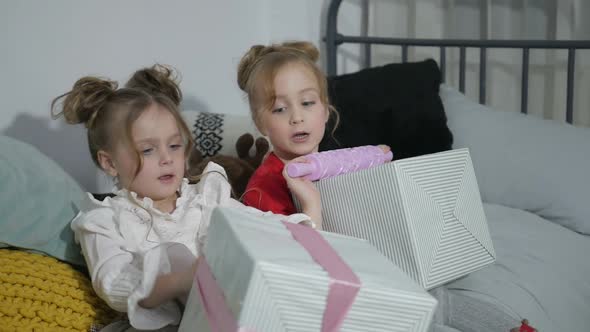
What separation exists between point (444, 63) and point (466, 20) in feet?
1.00

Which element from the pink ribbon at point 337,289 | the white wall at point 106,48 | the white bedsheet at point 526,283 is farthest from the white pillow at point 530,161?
the pink ribbon at point 337,289

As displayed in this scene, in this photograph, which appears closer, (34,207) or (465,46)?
(34,207)

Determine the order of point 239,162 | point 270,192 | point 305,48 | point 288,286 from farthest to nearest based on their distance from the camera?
point 239,162
point 305,48
point 270,192
point 288,286

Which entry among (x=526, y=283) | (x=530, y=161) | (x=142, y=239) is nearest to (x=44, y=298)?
(x=142, y=239)

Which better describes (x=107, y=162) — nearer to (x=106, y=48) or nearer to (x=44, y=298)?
(x=44, y=298)

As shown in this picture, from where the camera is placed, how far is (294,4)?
2.54 meters

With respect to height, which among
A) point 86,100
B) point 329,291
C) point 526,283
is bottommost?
point 526,283

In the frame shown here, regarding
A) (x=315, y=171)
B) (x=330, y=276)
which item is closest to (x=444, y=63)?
(x=315, y=171)

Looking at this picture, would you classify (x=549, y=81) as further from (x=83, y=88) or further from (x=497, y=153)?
(x=83, y=88)

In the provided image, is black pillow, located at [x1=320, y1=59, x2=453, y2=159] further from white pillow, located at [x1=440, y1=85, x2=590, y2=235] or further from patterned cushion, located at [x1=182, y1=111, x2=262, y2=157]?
patterned cushion, located at [x1=182, y1=111, x2=262, y2=157]

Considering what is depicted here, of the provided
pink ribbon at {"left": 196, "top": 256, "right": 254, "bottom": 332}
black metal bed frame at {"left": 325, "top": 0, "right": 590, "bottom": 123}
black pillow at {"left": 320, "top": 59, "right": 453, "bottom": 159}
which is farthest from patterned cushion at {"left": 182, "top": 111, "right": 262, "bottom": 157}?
pink ribbon at {"left": 196, "top": 256, "right": 254, "bottom": 332}

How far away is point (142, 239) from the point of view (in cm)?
127

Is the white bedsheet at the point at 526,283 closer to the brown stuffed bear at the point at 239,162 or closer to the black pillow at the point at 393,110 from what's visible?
the black pillow at the point at 393,110

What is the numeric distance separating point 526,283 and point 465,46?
1084 millimetres
